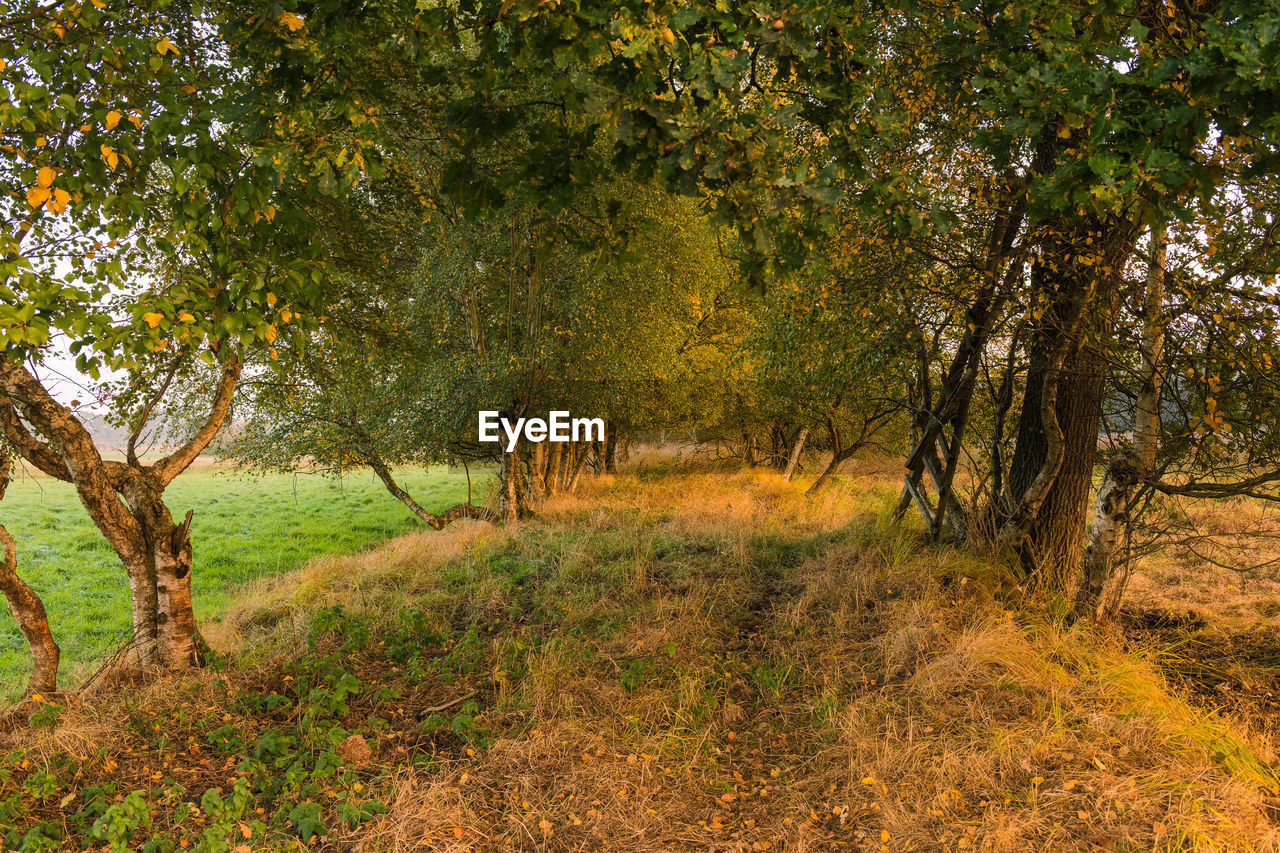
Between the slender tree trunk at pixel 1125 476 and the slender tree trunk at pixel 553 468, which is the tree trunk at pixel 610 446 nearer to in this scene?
the slender tree trunk at pixel 553 468

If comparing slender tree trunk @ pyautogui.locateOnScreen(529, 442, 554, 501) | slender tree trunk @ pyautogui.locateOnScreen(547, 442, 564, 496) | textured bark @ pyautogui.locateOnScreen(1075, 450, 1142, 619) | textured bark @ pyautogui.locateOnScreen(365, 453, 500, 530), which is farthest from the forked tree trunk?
textured bark @ pyautogui.locateOnScreen(1075, 450, 1142, 619)

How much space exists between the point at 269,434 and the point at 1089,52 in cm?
1280

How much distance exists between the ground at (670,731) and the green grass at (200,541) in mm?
2687

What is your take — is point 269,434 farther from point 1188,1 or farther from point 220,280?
point 1188,1

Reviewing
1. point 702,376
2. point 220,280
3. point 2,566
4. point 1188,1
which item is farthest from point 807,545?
point 702,376

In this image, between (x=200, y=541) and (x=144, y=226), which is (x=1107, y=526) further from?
(x=200, y=541)

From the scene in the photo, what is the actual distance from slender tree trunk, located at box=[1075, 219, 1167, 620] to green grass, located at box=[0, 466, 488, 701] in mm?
9459

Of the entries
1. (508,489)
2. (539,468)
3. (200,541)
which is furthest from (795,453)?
(200,541)

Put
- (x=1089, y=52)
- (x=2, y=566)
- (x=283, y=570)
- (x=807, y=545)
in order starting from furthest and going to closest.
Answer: (x=283, y=570)
(x=807, y=545)
(x=2, y=566)
(x=1089, y=52)

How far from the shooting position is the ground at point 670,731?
3779mm

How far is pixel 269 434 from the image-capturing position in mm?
12344

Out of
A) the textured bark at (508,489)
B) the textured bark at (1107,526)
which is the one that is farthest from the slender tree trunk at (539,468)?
the textured bark at (1107,526)

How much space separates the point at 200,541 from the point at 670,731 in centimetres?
1590

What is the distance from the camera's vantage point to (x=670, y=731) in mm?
4809
